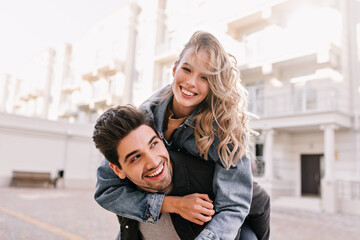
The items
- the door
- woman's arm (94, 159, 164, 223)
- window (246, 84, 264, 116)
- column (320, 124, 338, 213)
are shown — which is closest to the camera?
woman's arm (94, 159, 164, 223)

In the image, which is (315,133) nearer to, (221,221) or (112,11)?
(221,221)

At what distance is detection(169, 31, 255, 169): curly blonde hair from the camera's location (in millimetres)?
1882

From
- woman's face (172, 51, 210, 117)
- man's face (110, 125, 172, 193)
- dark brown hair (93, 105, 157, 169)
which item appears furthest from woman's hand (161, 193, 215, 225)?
woman's face (172, 51, 210, 117)

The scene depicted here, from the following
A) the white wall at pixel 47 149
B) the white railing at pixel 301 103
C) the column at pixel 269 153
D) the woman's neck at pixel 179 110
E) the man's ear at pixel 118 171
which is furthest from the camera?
the white wall at pixel 47 149

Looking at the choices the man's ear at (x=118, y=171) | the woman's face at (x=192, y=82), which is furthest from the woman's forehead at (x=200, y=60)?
the man's ear at (x=118, y=171)

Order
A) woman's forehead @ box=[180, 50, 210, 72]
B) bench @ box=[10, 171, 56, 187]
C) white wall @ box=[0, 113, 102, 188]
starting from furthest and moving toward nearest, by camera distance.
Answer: white wall @ box=[0, 113, 102, 188] < bench @ box=[10, 171, 56, 187] < woman's forehead @ box=[180, 50, 210, 72]

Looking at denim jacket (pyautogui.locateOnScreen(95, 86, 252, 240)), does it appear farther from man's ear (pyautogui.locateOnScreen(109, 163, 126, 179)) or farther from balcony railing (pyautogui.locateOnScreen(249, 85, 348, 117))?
balcony railing (pyautogui.locateOnScreen(249, 85, 348, 117))

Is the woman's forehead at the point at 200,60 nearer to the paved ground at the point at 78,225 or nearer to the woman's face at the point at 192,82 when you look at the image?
the woman's face at the point at 192,82

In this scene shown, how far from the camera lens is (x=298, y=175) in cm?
1567

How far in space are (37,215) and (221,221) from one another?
765cm

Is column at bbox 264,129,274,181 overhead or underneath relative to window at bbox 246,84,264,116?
underneath

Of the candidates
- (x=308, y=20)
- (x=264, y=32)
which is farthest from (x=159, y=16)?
(x=308, y=20)

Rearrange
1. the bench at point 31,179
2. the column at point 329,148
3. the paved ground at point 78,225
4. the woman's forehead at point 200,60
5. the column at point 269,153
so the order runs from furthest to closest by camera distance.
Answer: the bench at point 31,179 → the column at point 269,153 → the column at point 329,148 → the paved ground at point 78,225 → the woman's forehead at point 200,60

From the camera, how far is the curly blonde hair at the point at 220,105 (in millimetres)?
1882
